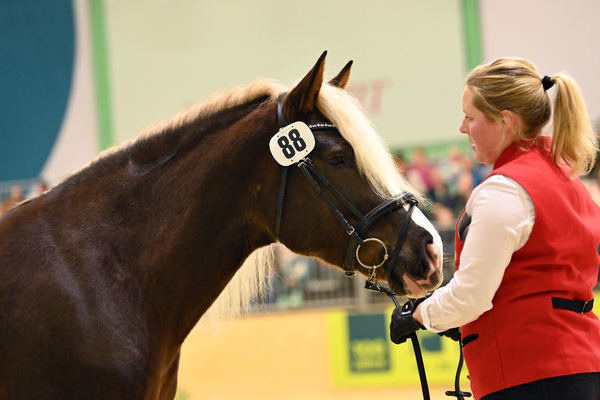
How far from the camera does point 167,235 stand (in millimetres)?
2270

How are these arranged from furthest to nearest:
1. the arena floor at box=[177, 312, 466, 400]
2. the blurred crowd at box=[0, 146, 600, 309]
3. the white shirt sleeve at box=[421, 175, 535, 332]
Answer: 1. the blurred crowd at box=[0, 146, 600, 309]
2. the arena floor at box=[177, 312, 466, 400]
3. the white shirt sleeve at box=[421, 175, 535, 332]

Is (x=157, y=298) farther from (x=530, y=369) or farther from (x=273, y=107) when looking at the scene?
(x=530, y=369)

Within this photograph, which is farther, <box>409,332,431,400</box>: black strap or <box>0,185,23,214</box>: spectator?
<box>0,185,23,214</box>: spectator

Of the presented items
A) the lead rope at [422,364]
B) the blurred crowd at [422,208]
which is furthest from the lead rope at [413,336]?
the blurred crowd at [422,208]

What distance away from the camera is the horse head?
7.11 feet

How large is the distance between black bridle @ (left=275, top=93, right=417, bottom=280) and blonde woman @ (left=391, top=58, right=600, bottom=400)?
0.26 meters

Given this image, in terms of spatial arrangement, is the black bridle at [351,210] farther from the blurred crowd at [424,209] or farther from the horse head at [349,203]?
the blurred crowd at [424,209]

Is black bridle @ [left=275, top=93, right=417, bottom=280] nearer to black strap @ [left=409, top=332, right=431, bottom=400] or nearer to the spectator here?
black strap @ [left=409, top=332, right=431, bottom=400]

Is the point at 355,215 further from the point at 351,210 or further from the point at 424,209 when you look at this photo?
the point at 424,209

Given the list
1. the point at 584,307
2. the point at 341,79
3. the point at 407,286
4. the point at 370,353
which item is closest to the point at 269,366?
the point at 370,353

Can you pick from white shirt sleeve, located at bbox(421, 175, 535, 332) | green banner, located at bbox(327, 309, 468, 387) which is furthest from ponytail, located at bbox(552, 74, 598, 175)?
green banner, located at bbox(327, 309, 468, 387)

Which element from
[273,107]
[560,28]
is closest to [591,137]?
[273,107]

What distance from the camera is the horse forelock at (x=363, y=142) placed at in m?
2.21

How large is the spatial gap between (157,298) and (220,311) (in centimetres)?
40
